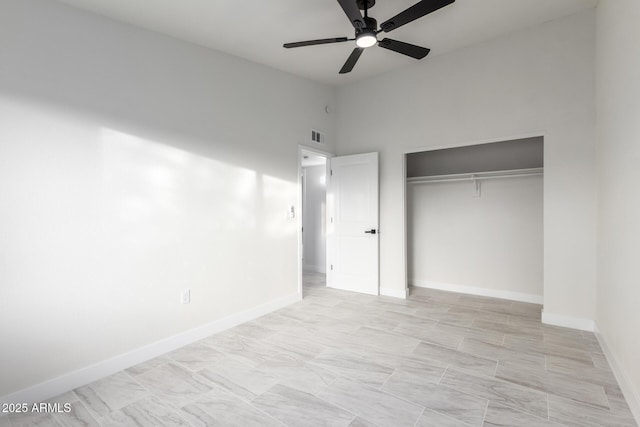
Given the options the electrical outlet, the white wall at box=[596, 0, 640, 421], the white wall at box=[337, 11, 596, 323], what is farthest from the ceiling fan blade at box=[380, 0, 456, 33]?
the electrical outlet

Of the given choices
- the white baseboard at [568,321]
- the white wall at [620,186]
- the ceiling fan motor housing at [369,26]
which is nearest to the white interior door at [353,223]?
the white baseboard at [568,321]

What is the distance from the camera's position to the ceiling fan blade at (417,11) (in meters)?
2.08

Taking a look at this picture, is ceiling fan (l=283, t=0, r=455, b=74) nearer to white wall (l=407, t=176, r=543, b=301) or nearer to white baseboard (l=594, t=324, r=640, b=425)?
white wall (l=407, t=176, r=543, b=301)

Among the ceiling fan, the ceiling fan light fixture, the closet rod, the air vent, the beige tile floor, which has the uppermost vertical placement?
the ceiling fan

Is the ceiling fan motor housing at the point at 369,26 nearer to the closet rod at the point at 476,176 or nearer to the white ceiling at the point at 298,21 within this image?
Answer: the white ceiling at the point at 298,21

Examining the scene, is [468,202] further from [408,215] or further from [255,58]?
[255,58]

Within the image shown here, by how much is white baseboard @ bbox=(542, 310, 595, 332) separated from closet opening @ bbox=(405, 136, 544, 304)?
32.1 inches

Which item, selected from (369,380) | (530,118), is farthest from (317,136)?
(369,380)

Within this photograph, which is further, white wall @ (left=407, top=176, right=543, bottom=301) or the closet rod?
white wall @ (left=407, top=176, right=543, bottom=301)

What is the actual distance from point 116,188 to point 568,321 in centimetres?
462

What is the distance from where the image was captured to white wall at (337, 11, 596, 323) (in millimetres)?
3195

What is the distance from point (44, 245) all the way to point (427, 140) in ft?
13.6

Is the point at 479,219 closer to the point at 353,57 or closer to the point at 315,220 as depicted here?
the point at 353,57

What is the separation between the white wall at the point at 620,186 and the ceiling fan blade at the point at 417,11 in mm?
1225
